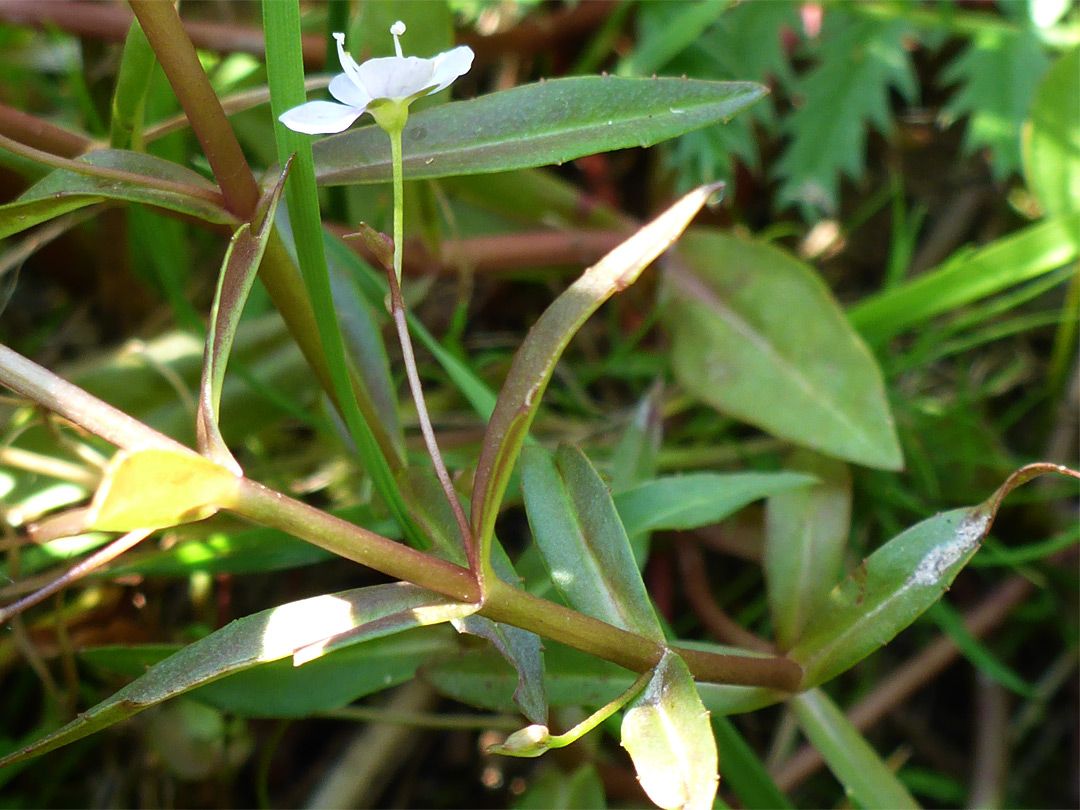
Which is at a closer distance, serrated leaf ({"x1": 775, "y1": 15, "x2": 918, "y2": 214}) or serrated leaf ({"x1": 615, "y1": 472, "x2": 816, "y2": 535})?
serrated leaf ({"x1": 615, "y1": 472, "x2": 816, "y2": 535})

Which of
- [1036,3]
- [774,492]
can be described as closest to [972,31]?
[1036,3]

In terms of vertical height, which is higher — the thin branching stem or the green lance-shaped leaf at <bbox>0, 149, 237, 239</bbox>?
the green lance-shaped leaf at <bbox>0, 149, 237, 239</bbox>

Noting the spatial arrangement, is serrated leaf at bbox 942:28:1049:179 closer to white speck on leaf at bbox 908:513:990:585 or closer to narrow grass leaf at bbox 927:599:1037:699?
narrow grass leaf at bbox 927:599:1037:699

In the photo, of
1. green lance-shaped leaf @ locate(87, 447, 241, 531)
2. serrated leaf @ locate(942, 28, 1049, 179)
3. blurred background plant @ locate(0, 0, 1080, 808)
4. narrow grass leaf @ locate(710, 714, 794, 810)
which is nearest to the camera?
green lance-shaped leaf @ locate(87, 447, 241, 531)

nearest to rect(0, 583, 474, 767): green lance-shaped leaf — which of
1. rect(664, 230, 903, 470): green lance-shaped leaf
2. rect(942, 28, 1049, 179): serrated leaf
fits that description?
rect(664, 230, 903, 470): green lance-shaped leaf

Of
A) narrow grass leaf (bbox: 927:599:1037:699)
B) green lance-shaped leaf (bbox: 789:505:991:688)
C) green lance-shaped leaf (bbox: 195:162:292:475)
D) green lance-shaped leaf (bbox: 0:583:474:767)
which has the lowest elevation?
narrow grass leaf (bbox: 927:599:1037:699)

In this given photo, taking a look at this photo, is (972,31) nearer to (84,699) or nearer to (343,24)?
(343,24)

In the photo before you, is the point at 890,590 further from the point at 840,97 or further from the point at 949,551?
the point at 840,97

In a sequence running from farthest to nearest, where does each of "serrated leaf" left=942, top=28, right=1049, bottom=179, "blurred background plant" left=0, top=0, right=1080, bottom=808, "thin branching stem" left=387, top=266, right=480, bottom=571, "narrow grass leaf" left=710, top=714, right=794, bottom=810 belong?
"serrated leaf" left=942, top=28, right=1049, bottom=179
"blurred background plant" left=0, top=0, right=1080, bottom=808
"narrow grass leaf" left=710, top=714, right=794, bottom=810
"thin branching stem" left=387, top=266, right=480, bottom=571
